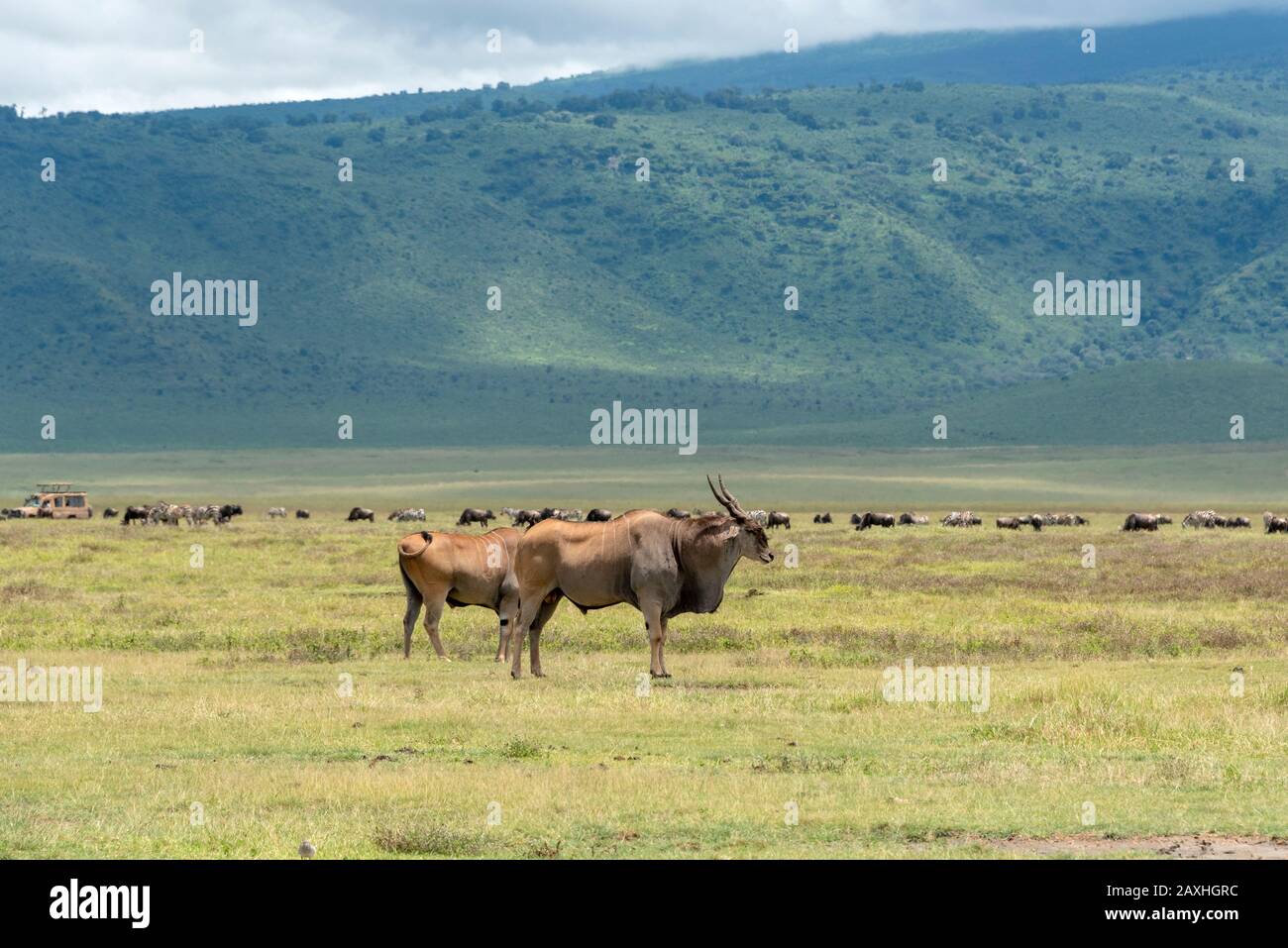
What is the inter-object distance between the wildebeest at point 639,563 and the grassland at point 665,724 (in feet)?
2.93

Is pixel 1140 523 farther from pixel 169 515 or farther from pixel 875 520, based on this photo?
pixel 169 515

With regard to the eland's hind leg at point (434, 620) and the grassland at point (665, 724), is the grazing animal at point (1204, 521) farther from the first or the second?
the eland's hind leg at point (434, 620)

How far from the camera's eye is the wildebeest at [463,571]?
24766 millimetres

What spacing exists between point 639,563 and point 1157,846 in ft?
33.8

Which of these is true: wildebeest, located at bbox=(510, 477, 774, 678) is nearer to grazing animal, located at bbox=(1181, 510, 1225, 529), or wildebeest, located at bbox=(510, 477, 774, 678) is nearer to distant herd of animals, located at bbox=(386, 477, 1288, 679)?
distant herd of animals, located at bbox=(386, 477, 1288, 679)

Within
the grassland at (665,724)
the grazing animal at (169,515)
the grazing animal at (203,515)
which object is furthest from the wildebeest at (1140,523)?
the grazing animal at (169,515)

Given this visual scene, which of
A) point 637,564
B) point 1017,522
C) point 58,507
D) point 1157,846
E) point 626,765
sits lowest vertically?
point 1157,846

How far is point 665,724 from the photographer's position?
18375mm

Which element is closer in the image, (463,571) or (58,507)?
(463,571)

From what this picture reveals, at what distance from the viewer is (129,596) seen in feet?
113

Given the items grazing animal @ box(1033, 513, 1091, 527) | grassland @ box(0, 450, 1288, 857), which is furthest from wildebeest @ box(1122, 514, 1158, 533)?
grassland @ box(0, 450, 1288, 857)

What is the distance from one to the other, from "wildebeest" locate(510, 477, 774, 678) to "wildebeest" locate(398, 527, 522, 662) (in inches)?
77.5

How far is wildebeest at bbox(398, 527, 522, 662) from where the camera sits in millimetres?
24766

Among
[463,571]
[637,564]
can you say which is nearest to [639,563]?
[637,564]
